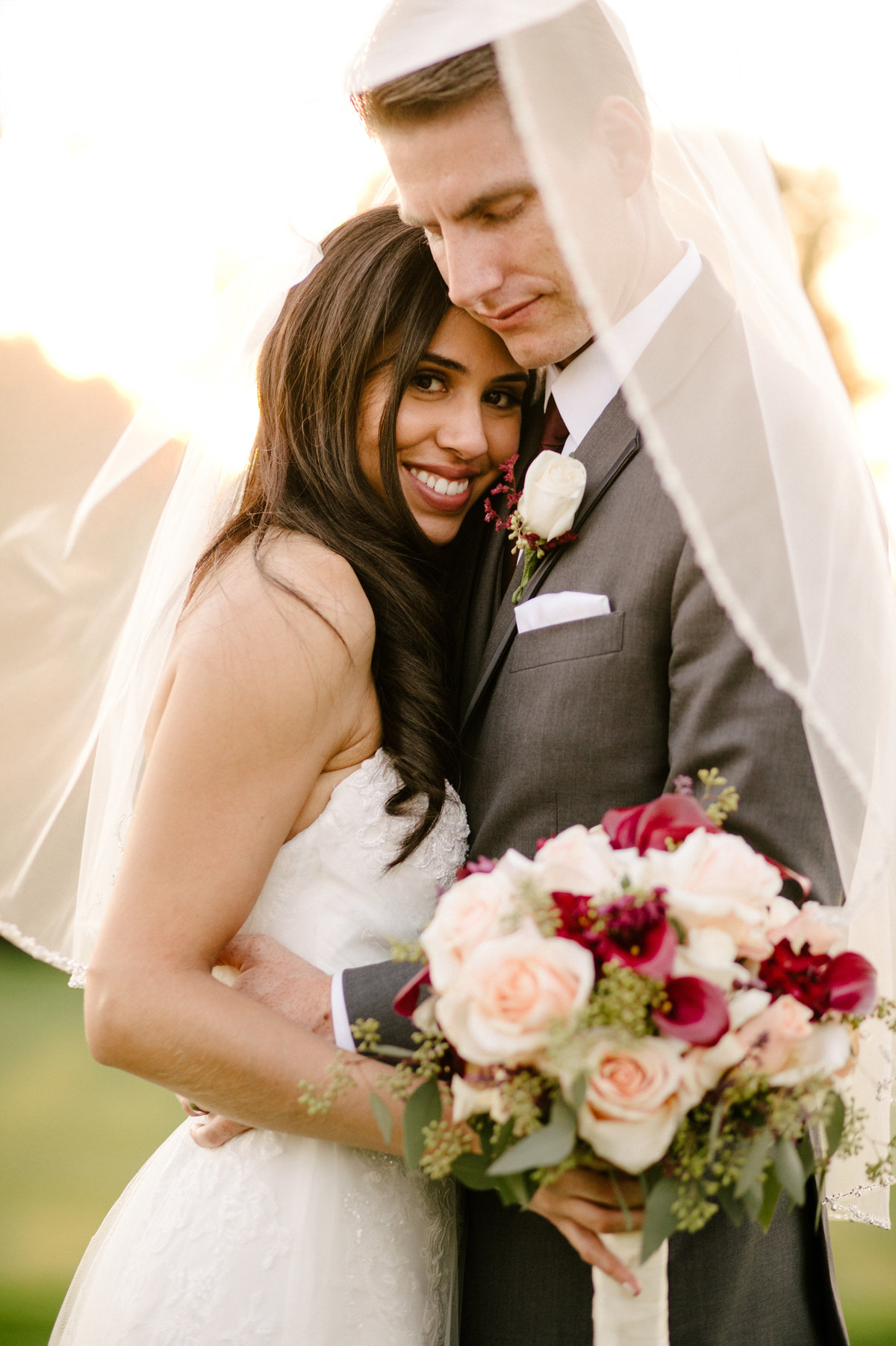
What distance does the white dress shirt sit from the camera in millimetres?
1380

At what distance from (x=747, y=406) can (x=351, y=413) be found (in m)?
1.16

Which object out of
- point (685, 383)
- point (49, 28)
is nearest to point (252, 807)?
point (685, 383)

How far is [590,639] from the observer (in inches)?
75.3

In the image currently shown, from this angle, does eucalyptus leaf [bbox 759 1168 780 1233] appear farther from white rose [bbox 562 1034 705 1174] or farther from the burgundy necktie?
the burgundy necktie

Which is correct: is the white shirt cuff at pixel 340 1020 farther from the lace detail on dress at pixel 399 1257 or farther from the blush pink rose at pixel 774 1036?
the blush pink rose at pixel 774 1036

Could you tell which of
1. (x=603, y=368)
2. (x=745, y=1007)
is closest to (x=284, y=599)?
(x=603, y=368)

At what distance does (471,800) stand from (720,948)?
3.35 ft

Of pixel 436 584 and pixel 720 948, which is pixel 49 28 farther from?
pixel 720 948

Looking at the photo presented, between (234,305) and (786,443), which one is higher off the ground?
(234,305)

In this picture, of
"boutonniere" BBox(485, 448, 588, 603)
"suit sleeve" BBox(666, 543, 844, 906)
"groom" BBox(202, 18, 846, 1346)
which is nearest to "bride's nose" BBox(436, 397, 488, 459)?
"groom" BBox(202, 18, 846, 1346)

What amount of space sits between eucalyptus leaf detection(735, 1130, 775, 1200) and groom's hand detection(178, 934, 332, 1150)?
2.81 feet

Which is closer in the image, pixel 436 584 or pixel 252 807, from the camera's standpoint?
pixel 252 807

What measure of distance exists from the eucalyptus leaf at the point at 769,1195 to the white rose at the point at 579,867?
426 millimetres

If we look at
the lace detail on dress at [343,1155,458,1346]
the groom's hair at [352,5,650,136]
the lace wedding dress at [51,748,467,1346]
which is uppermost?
the groom's hair at [352,5,650,136]
